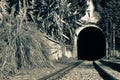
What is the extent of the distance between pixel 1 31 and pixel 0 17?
8.47ft

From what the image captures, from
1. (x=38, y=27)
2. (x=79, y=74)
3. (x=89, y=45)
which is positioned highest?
(x=38, y=27)

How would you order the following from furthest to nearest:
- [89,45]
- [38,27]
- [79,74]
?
1. [89,45]
2. [38,27]
3. [79,74]

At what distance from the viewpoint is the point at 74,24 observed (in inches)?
1350

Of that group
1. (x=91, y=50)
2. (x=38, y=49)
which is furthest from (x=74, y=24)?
(x=38, y=49)

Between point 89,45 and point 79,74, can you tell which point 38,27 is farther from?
point 89,45

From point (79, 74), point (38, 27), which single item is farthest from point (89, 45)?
point (79, 74)

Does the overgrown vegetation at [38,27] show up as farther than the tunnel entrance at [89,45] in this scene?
No

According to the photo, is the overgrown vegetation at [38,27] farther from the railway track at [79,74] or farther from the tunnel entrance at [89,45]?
the tunnel entrance at [89,45]

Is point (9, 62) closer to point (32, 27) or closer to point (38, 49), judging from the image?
point (38, 49)

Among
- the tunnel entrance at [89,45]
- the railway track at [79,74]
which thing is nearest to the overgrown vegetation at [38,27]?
the railway track at [79,74]

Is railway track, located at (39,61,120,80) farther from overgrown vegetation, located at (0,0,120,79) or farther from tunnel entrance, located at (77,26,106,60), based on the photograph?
tunnel entrance, located at (77,26,106,60)

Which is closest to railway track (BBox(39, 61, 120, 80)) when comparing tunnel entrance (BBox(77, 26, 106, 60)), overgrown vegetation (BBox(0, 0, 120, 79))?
overgrown vegetation (BBox(0, 0, 120, 79))

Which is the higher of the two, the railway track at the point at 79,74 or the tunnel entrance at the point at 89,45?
the tunnel entrance at the point at 89,45

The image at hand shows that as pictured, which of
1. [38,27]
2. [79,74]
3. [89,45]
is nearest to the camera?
[79,74]
